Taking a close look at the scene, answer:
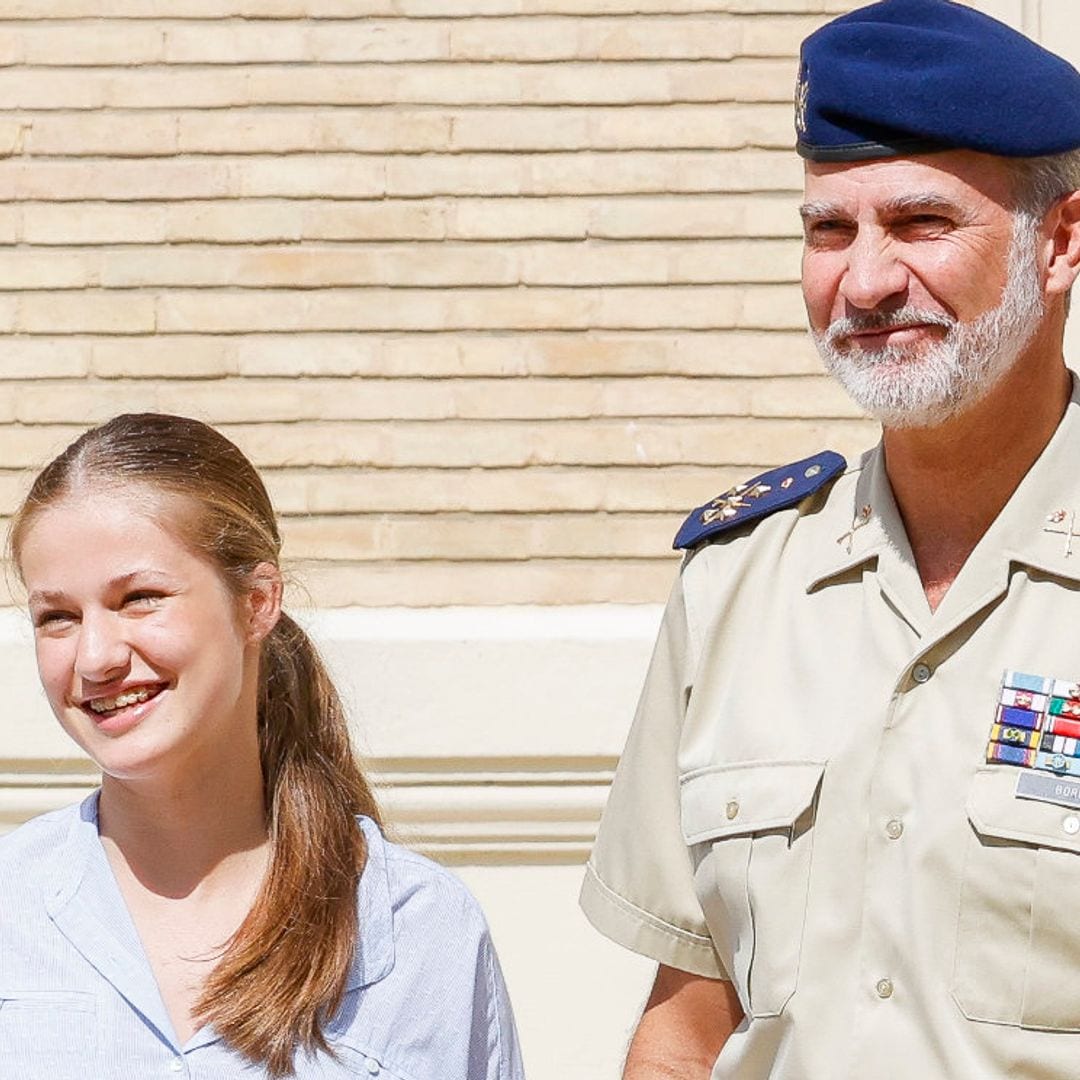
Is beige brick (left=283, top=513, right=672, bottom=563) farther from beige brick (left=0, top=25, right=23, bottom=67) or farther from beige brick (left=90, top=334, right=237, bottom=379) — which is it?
beige brick (left=0, top=25, right=23, bottom=67)

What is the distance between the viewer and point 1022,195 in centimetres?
191

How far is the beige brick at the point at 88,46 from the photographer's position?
13.1 feet

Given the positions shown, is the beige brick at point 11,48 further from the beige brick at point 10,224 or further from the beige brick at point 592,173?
the beige brick at point 592,173

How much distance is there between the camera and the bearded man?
1.82 metres

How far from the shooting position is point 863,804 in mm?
1904

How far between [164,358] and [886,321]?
7.80 feet

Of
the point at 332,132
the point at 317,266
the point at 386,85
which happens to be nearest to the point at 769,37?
the point at 386,85

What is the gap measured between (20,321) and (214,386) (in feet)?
1.40

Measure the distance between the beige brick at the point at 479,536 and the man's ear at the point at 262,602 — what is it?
5.63ft

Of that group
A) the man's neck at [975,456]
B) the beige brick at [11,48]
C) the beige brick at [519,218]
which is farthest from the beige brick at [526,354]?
the man's neck at [975,456]

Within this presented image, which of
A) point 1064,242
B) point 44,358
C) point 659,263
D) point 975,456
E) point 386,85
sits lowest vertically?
point 44,358

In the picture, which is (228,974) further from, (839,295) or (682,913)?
(839,295)

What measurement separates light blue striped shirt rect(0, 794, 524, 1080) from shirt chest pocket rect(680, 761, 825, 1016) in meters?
0.34

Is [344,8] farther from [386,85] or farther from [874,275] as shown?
[874,275]
